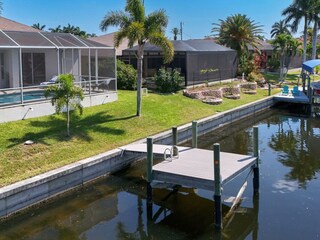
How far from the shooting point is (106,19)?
1784 centimetres

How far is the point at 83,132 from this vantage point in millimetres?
15234

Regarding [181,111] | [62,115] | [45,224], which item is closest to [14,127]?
[62,115]

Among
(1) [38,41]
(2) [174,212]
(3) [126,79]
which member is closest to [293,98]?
(3) [126,79]

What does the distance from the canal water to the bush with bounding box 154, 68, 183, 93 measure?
11433mm

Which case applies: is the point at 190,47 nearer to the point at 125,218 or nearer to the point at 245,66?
the point at 245,66

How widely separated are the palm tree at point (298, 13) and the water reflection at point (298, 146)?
2213cm

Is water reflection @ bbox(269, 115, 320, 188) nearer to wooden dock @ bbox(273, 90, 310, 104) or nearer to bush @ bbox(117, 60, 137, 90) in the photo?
wooden dock @ bbox(273, 90, 310, 104)

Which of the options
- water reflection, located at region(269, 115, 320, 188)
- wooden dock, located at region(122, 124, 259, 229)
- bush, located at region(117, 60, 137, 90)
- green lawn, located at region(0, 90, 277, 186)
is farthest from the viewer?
bush, located at region(117, 60, 137, 90)

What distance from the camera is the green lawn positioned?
12033mm

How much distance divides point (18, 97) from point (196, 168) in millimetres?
8590

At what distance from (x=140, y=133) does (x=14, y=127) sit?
16.2 ft

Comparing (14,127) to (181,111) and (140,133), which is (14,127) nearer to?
(140,133)

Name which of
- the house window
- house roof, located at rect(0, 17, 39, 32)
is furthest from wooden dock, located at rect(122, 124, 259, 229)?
house roof, located at rect(0, 17, 39, 32)

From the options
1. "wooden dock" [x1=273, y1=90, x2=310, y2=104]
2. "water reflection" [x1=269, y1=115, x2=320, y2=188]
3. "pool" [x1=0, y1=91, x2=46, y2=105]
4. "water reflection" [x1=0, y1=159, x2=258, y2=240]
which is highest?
"pool" [x1=0, y1=91, x2=46, y2=105]
